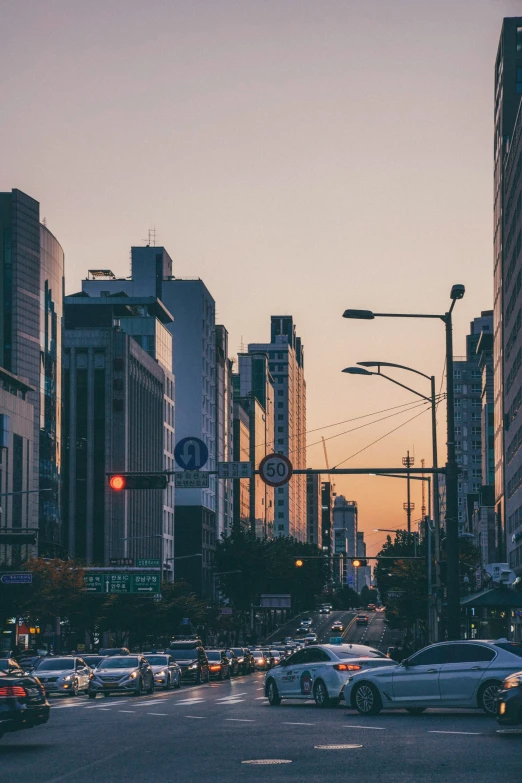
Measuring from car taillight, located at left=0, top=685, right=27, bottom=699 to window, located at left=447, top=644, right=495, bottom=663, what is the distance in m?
9.75

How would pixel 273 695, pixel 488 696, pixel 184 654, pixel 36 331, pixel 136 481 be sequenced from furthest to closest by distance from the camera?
pixel 36 331, pixel 184 654, pixel 136 481, pixel 273 695, pixel 488 696

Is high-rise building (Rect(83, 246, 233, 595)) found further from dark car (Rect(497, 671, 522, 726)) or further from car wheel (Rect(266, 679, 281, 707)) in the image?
dark car (Rect(497, 671, 522, 726))

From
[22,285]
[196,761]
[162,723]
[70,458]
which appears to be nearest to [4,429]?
[22,285]

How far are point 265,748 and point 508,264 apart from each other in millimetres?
84746

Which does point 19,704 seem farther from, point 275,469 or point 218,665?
point 218,665

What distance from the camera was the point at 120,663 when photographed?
1811 inches

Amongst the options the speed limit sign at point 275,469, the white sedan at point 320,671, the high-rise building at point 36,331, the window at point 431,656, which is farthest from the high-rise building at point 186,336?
the window at point 431,656

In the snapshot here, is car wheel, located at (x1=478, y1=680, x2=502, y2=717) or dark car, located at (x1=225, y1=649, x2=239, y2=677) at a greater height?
car wheel, located at (x1=478, y1=680, x2=502, y2=717)

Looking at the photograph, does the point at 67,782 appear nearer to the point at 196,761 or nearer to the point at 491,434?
the point at 196,761

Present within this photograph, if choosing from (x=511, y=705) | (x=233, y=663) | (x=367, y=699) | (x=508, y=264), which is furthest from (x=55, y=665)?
(x=508, y=264)

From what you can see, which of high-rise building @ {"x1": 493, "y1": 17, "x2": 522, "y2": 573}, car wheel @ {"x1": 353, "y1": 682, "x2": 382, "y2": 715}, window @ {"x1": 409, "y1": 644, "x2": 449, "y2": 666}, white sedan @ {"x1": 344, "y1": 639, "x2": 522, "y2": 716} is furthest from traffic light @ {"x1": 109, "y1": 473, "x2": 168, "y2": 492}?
high-rise building @ {"x1": 493, "y1": 17, "x2": 522, "y2": 573}

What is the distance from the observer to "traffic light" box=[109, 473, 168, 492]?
1409 inches

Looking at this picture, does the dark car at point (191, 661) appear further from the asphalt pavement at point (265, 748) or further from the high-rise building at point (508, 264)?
the high-rise building at point (508, 264)

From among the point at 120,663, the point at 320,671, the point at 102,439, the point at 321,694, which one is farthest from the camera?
the point at 102,439
